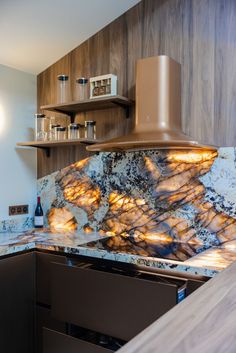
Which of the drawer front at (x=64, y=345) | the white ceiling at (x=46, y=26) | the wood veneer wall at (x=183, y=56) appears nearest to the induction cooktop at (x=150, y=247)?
the drawer front at (x=64, y=345)

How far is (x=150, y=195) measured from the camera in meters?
2.53

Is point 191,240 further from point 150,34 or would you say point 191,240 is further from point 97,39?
point 97,39

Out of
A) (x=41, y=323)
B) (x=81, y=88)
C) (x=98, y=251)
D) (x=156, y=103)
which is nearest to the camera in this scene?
(x=98, y=251)

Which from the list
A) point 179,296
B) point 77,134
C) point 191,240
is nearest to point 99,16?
point 77,134

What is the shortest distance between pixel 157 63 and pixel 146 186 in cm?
86

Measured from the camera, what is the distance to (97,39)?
2799mm

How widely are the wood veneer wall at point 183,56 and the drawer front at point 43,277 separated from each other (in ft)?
2.96

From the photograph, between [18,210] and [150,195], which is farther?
[18,210]

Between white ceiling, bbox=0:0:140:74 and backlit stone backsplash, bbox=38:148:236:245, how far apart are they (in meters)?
0.93

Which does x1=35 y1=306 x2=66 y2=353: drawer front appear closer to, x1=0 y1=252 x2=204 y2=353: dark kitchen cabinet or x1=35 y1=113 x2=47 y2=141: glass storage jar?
x1=0 y1=252 x2=204 y2=353: dark kitchen cabinet

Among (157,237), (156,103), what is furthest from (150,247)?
(156,103)

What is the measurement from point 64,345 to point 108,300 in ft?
1.45

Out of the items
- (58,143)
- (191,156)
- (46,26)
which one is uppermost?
(46,26)

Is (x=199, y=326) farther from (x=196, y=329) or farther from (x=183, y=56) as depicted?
(x=183, y=56)
